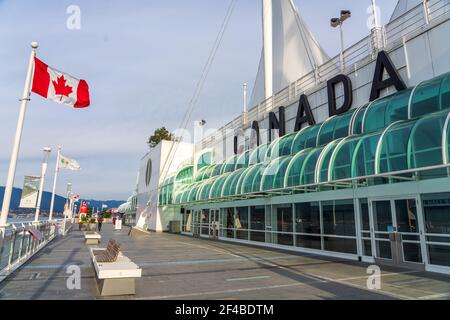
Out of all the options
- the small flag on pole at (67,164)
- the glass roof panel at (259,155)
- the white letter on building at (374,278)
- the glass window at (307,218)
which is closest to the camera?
the white letter on building at (374,278)

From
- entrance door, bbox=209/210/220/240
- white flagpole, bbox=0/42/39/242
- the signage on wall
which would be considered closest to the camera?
white flagpole, bbox=0/42/39/242

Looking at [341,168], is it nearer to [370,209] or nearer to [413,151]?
[370,209]

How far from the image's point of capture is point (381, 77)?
14.1 metres

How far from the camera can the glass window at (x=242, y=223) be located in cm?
2201

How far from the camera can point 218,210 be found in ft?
86.8

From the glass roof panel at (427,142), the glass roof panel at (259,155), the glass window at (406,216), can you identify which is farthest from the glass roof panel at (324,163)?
the glass roof panel at (259,155)

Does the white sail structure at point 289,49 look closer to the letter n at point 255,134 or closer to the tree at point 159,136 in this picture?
the letter n at point 255,134

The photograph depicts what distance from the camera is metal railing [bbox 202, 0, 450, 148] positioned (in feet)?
42.5

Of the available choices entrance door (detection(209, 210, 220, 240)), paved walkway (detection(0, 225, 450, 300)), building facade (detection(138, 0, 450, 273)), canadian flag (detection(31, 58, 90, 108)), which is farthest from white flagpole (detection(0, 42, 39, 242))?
→ entrance door (detection(209, 210, 220, 240))

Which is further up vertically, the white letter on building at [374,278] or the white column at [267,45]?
the white column at [267,45]

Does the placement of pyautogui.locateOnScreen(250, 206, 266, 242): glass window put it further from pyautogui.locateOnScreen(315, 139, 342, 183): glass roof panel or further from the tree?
the tree

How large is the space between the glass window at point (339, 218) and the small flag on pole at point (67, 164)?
22.5 meters

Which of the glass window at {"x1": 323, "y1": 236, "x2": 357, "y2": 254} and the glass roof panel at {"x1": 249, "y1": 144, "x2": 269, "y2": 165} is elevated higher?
the glass roof panel at {"x1": 249, "y1": 144, "x2": 269, "y2": 165}
